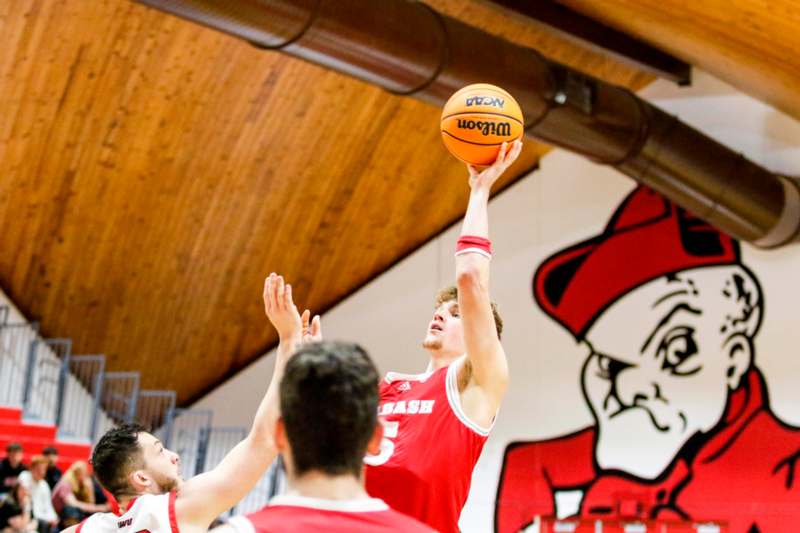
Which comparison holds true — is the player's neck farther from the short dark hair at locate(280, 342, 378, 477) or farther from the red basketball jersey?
the red basketball jersey

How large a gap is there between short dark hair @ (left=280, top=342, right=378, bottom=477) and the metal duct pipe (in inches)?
289

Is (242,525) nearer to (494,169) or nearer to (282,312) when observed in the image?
(282,312)

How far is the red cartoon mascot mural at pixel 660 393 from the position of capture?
14.1m

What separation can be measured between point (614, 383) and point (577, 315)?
3.79ft

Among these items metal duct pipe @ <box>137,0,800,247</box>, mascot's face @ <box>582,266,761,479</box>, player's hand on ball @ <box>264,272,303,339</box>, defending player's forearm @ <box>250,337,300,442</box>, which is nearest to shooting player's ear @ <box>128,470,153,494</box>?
defending player's forearm @ <box>250,337,300,442</box>

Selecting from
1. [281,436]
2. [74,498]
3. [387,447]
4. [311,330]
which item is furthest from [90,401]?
[281,436]

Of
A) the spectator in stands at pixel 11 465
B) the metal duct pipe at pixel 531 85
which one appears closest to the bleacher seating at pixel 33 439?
Answer: the spectator in stands at pixel 11 465

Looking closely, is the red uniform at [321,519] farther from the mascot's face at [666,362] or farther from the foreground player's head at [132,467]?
the mascot's face at [666,362]

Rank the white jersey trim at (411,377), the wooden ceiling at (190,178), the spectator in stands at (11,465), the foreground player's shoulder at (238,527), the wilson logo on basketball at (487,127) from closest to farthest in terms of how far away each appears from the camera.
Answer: the foreground player's shoulder at (238,527) < the white jersey trim at (411,377) < the wilson logo on basketball at (487,127) < the spectator in stands at (11,465) < the wooden ceiling at (190,178)

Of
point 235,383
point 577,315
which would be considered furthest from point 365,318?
point 577,315

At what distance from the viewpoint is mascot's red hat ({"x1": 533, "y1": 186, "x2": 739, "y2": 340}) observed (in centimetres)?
1512

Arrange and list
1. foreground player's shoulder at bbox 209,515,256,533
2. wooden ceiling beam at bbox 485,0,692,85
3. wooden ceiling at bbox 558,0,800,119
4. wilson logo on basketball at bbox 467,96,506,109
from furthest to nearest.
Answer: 1. wooden ceiling beam at bbox 485,0,692,85
2. wooden ceiling at bbox 558,0,800,119
3. wilson logo on basketball at bbox 467,96,506,109
4. foreground player's shoulder at bbox 209,515,256,533

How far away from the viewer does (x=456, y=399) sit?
409 cm

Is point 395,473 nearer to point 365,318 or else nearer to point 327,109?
point 327,109
